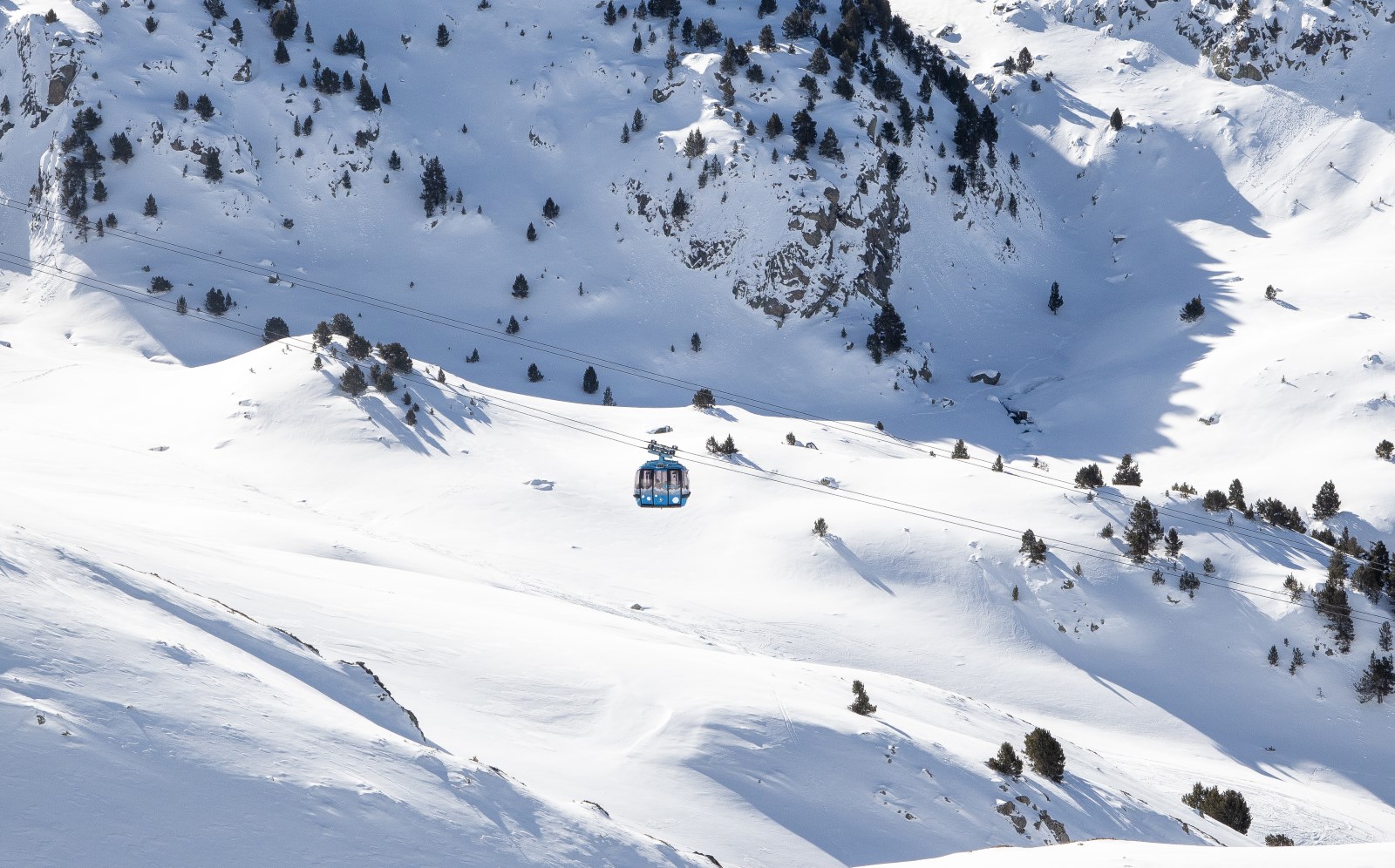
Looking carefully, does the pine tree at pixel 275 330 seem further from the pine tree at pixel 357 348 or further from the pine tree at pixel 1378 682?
the pine tree at pixel 1378 682

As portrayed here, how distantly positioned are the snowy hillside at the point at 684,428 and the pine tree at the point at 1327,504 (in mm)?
194

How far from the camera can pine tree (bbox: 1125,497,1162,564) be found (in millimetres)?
36094

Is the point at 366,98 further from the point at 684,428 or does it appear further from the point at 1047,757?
the point at 1047,757

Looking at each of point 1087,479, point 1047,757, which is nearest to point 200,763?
point 1047,757

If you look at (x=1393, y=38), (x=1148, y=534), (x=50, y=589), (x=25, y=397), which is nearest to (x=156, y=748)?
(x=50, y=589)

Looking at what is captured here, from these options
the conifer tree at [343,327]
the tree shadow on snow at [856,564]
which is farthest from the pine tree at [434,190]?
the tree shadow on snow at [856,564]

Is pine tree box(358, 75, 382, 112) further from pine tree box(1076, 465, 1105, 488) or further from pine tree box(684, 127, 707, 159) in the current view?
pine tree box(1076, 465, 1105, 488)

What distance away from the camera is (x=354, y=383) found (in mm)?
43406

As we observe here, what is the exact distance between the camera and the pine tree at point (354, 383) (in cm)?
4341

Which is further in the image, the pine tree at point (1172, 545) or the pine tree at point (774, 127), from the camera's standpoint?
the pine tree at point (774, 127)

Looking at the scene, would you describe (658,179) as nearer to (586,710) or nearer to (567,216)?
(567,216)

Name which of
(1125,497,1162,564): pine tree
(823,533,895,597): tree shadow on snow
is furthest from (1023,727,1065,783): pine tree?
(1125,497,1162,564): pine tree

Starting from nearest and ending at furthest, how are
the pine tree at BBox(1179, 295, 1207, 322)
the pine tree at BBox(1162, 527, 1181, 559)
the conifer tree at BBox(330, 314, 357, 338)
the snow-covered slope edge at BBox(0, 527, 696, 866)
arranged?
the snow-covered slope edge at BBox(0, 527, 696, 866) < the pine tree at BBox(1162, 527, 1181, 559) < the conifer tree at BBox(330, 314, 357, 338) < the pine tree at BBox(1179, 295, 1207, 322)

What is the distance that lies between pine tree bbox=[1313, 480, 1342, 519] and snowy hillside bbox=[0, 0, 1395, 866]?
19cm
